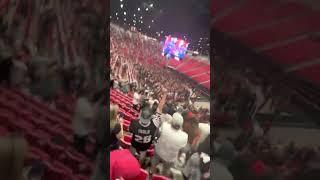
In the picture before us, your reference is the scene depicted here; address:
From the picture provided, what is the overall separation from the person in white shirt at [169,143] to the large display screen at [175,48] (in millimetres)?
461

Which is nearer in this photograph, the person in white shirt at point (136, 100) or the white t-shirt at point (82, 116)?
the white t-shirt at point (82, 116)

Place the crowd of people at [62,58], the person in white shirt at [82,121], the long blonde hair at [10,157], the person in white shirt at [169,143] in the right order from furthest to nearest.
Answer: the person in white shirt at [169,143] → the person in white shirt at [82,121] → the crowd of people at [62,58] → the long blonde hair at [10,157]

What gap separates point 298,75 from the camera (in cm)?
368

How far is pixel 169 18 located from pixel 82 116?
38.6 inches

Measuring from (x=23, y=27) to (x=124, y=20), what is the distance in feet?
2.30

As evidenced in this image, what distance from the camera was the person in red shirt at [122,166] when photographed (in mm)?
3225

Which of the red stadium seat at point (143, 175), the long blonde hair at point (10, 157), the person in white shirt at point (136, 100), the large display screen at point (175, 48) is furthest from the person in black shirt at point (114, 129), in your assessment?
the long blonde hair at point (10, 157)

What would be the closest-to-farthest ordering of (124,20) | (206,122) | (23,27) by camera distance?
(23,27)
(124,20)
(206,122)

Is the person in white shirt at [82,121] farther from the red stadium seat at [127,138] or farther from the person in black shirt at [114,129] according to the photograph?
the red stadium seat at [127,138]

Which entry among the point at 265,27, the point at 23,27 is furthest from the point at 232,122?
the point at 23,27

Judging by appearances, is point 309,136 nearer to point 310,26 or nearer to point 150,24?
point 310,26

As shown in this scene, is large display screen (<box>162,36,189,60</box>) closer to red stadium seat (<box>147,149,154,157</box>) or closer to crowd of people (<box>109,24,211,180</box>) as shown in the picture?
crowd of people (<box>109,24,211,180</box>)

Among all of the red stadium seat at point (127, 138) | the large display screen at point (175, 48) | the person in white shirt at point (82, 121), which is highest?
the large display screen at point (175, 48)

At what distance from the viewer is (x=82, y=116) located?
3.17 m
